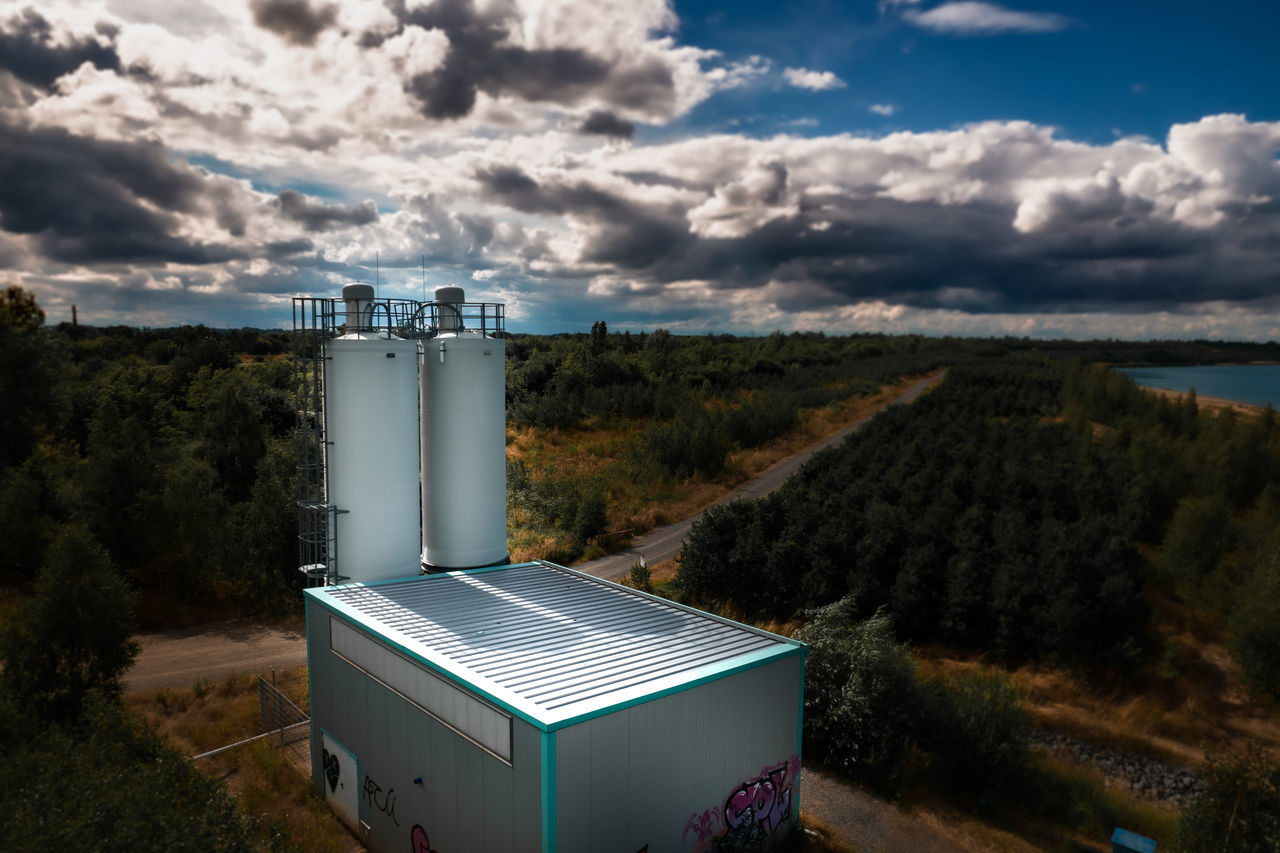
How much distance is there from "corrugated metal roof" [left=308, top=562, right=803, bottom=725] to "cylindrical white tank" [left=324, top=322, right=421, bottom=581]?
1.16 metres

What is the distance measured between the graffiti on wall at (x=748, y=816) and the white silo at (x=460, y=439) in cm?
Result: 911

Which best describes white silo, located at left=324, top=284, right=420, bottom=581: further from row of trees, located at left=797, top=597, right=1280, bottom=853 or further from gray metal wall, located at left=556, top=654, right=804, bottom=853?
row of trees, located at left=797, top=597, right=1280, bottom=853

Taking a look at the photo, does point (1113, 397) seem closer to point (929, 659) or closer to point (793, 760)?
point (929, 659)

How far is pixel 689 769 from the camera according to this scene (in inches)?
435

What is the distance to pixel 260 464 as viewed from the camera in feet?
104

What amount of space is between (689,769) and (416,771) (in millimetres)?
4777

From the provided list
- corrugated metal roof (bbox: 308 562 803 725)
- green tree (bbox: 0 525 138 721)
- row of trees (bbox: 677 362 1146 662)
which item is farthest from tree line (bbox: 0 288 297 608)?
row of trees (bbox: 677 362 1146 662)

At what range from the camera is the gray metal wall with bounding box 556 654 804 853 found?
972 centimetres

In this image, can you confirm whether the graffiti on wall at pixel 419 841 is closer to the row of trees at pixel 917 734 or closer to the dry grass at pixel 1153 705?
the row of trees at pixel 917 734

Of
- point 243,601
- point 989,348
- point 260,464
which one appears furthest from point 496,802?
point 989,348

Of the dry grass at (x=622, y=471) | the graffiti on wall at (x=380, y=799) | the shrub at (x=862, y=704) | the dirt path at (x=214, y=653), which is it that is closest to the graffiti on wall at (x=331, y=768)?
the graffiti on wall at (x=380, y=799)

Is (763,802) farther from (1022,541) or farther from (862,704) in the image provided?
(1022,541)

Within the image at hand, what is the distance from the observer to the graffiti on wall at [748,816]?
1134 centimetres

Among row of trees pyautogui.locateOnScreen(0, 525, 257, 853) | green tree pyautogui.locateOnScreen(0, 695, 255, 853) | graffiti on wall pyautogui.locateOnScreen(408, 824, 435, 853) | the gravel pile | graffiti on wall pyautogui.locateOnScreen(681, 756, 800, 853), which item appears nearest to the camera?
green tree pyautogui.locateOnScreen(0, 695, 255, 853)
